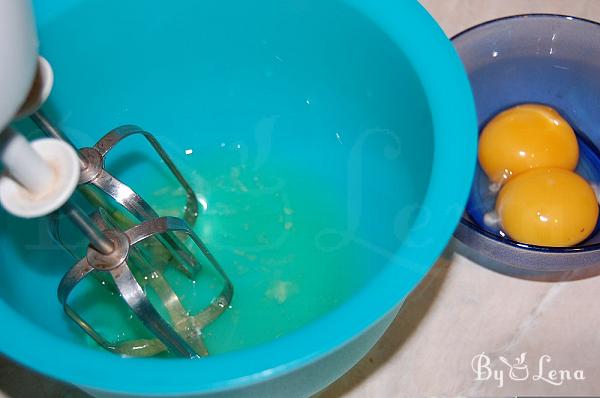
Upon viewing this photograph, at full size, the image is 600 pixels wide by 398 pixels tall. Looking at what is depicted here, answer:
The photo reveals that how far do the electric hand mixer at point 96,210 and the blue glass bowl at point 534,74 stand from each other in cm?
28

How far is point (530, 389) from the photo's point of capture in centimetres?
64

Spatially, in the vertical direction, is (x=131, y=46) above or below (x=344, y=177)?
above

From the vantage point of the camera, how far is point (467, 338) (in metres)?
0.69

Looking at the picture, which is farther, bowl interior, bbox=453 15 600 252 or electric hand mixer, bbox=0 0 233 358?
bowl interior, bbox=453 15 600 252

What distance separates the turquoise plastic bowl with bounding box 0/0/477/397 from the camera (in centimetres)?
46

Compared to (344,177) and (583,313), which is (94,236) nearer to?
(344,177)

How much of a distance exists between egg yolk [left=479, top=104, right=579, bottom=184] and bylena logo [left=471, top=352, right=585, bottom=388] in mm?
183

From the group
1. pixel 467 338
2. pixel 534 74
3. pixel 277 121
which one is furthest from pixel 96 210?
pixel 534 74

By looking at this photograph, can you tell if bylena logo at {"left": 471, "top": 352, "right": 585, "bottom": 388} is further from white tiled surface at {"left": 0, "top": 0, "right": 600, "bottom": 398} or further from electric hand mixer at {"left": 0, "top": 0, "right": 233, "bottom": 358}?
electric hand mixer at {"left": 0, "top": 0, "right": 233, "bottom": 358}

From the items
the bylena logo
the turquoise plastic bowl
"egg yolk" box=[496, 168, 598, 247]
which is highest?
the turquoise plastic bowl

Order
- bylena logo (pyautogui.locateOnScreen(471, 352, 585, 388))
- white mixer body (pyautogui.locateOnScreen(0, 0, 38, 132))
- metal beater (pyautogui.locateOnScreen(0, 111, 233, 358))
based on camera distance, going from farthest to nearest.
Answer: bylena logo (pyautogui.locateOnScreen(471, 352, 585, 388))
metal beater (pyautogui.locateOnScreen(0, 111, 233, 358))
white mixer body (pyautogui.locateOnScreen(0, 0, 38, 132))

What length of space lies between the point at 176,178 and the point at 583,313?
1.35 ft

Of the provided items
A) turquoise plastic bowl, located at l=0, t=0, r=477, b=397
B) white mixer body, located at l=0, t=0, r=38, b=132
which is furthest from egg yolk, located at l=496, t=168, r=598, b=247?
white mixer body, located at l=0, t=0, r=38, b=132

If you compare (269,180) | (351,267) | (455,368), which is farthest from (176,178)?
(455,368)
